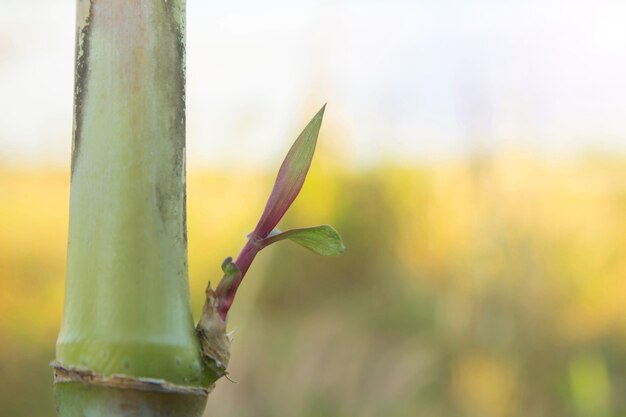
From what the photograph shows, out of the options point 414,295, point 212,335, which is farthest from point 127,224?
point 414,295

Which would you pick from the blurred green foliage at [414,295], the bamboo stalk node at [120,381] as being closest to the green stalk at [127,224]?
the bamboo stalk node at [120,381]

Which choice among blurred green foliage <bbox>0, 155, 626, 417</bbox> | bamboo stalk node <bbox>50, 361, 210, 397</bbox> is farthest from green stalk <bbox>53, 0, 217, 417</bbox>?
blurred green foliage <bbox>0, 155, 626, 417</bbox>

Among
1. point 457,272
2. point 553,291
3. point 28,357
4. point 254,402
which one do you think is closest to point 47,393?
point 28,357

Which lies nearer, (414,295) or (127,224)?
(127,224)

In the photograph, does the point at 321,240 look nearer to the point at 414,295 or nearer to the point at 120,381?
the point at 120,381

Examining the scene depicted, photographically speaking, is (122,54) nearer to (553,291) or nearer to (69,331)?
(69,331)

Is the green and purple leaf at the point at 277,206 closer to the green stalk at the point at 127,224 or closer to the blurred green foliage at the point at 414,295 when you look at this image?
the green stalk at the point at 127,224
